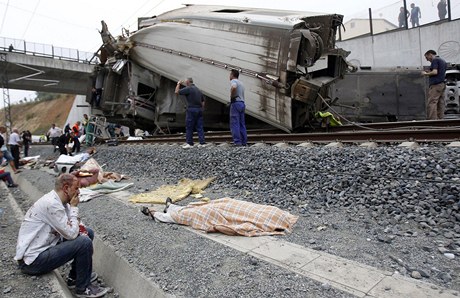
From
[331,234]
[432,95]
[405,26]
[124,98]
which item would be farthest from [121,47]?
[405,26]

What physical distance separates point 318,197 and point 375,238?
45.3 inches

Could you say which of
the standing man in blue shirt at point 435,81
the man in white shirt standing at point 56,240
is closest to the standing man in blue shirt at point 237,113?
the man in white shirt standing at point 56,240

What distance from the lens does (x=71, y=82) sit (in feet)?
112

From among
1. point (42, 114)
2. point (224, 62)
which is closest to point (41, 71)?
point (224, 62)

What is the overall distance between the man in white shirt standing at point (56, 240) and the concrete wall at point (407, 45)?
1368 cm

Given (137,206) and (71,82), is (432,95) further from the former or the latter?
(71,82)

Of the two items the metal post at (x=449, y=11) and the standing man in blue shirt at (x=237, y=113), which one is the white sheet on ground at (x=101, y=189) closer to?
the standing man in blue shirt at (x=237, y=113)

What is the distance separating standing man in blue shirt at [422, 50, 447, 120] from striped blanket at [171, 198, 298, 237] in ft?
20.5

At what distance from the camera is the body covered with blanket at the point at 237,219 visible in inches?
143

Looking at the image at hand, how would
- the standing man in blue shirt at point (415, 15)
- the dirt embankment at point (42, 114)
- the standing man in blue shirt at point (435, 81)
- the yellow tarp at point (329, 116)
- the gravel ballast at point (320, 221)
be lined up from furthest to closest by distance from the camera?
the dirt embankment at point (42, 114) < the standing man in blue shirt at point (415, 15) < the yellow tarp at point (329, 116) < the standing man in blue shirt at point (435, 81) < the gravel ballast at point (320, 221)

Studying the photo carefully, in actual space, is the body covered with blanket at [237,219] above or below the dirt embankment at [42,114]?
below

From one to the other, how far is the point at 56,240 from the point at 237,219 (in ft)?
5.94

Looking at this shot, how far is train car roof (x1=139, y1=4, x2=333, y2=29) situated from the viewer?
7.67 meters

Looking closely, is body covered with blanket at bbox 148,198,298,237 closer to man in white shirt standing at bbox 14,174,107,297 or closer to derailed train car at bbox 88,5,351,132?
man in white shirt standing at bbox 14,174,107,297
